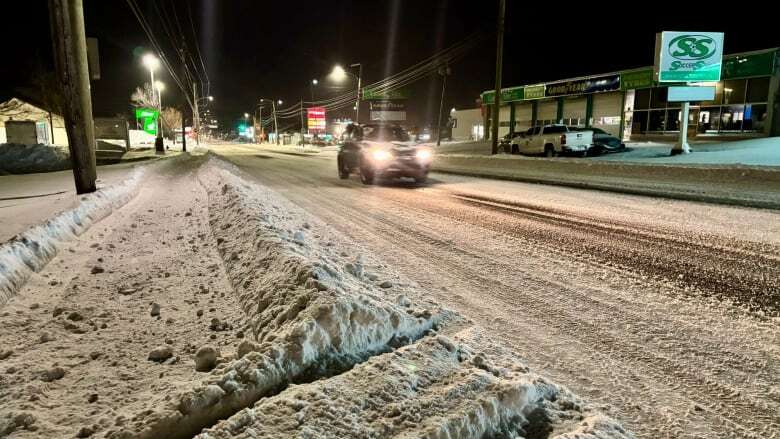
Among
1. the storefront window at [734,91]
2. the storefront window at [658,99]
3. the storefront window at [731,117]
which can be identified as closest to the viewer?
the storefront window at [734,91]

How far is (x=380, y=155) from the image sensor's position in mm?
14172

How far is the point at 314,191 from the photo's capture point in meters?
12.9

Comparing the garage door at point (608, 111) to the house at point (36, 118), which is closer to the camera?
the garage door at point (608, 111)

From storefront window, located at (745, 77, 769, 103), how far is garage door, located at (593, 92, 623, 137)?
877 cm

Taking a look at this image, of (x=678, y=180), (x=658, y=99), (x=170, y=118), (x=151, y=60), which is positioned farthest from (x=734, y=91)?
(x=170, y=118)

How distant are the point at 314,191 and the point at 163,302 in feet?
29.3

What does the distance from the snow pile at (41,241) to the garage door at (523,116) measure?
42.2 m

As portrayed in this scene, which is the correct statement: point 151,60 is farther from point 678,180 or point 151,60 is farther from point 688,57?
point 678,180

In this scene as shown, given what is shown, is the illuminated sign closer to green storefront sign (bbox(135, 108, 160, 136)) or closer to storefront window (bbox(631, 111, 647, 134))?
green storefront sign (bbox(135, 108, 160, 136))

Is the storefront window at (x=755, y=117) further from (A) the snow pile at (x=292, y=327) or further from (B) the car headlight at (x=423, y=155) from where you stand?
(A) the snow pile at (x=292, y=327)

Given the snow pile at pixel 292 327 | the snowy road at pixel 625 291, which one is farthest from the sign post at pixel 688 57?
the snow pile at pixel 292 327

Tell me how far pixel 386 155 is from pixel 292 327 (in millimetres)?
11346

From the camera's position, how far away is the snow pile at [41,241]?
15.0 ft

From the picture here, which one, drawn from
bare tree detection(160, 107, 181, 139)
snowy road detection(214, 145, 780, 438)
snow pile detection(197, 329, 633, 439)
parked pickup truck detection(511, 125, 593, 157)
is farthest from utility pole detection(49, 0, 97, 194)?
bare tree detection(160, 107, 181, 139)
